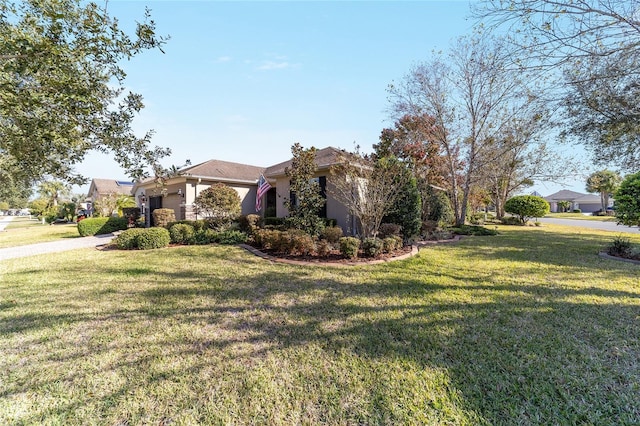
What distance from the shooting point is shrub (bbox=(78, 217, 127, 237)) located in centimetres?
→ 1523

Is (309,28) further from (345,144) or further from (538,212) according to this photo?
(538,212)

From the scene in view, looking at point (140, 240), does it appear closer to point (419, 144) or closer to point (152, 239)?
point (152, 239)

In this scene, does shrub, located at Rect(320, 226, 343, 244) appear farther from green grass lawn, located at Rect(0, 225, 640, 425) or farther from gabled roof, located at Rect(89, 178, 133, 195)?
gabled roof, located at Rect(89, 178, 133, 195)

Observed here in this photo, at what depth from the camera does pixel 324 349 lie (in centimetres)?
321

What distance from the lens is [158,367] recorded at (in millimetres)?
2914

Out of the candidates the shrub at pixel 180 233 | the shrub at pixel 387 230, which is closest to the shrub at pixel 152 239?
the shrub at pixel 180 233

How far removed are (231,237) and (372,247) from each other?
6.28 meters

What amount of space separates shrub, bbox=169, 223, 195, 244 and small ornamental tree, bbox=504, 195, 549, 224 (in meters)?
25.0

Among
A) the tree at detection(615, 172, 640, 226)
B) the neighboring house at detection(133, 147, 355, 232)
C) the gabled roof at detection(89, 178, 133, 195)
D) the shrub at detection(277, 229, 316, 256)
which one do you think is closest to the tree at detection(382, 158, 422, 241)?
the neighboring house at detection(133, 147, 355, 232)

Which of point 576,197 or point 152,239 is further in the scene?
point 576,197

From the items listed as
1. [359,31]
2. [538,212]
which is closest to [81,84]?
[359,31]

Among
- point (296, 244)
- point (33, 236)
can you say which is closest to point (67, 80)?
point (296, 244)

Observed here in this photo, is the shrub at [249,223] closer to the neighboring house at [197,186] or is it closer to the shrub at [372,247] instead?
the neighboring house at [197,186]

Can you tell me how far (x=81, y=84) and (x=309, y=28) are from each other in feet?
20.6
